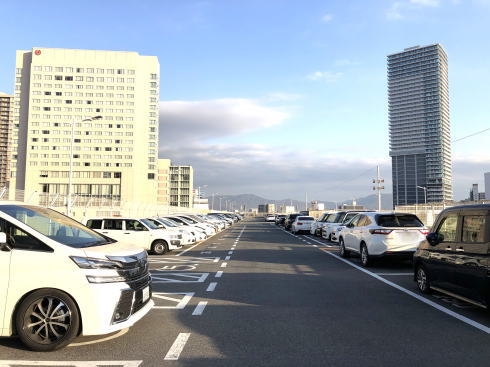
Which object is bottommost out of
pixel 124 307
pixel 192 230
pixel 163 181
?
pixel 124 307

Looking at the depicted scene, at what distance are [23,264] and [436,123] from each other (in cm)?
10957

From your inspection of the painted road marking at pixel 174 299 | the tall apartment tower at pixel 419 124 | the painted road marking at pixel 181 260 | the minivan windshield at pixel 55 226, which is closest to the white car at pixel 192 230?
the painted road marking at pixel 181 260

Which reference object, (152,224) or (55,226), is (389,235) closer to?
(55,226)

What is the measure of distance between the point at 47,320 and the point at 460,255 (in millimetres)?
6150

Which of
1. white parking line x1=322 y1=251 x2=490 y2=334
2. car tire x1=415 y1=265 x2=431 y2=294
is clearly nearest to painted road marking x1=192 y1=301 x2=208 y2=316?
white parking line x1=322 y1=251 x2=490 y2=334

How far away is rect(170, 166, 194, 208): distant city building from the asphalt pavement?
6639 inches

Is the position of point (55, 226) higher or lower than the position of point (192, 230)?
Result: higher

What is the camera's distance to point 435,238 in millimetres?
7621

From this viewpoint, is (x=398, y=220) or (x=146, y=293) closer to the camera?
(x=146, y=293)

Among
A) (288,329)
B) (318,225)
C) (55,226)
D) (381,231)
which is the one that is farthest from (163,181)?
(288,329)

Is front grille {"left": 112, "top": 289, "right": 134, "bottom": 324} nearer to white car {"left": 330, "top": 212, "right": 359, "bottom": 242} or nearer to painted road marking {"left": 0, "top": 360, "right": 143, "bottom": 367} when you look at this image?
painted road marking {"left": 0, "top": 360, "right": 143, "bottom": 367}

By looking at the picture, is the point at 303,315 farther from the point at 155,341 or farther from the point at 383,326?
the point at 155,341

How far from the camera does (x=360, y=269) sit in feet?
39.0

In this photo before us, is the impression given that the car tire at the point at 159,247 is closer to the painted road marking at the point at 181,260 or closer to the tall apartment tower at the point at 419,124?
the painted road marking at the point at 181,260
